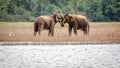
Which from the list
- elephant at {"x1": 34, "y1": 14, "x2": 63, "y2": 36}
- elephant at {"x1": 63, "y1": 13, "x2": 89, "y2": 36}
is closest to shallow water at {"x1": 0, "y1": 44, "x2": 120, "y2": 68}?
elephant at {"x1": 34, "y1": 14, "x2": 63, "y2": 36}

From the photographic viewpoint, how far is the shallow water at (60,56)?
1910 cm

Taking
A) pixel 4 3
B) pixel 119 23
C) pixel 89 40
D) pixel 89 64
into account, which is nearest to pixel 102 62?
pixel 89 64

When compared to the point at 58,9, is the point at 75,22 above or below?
above

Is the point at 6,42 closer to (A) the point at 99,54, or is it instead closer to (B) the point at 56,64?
(A) the point at 99,54

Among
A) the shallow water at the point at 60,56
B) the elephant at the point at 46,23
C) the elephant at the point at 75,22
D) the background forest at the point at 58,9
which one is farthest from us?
the background forest at the point at 58,9

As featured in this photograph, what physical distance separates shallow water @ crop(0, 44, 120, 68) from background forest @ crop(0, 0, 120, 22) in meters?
26.9

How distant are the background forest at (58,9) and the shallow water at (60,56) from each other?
26861mm

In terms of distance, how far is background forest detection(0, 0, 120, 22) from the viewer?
2121 inches

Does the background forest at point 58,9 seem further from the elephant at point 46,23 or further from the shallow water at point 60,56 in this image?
the shallow water at point 60,56

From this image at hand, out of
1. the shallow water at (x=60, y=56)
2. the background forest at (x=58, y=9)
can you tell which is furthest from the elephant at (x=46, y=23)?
the background forest at (x=58, y=9)

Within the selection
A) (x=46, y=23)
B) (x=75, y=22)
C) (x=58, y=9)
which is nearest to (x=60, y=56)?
(x=46, y=23)

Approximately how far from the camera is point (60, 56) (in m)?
22.9

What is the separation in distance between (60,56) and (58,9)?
114 ft

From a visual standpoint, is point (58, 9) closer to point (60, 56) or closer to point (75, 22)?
point (75, 22)
